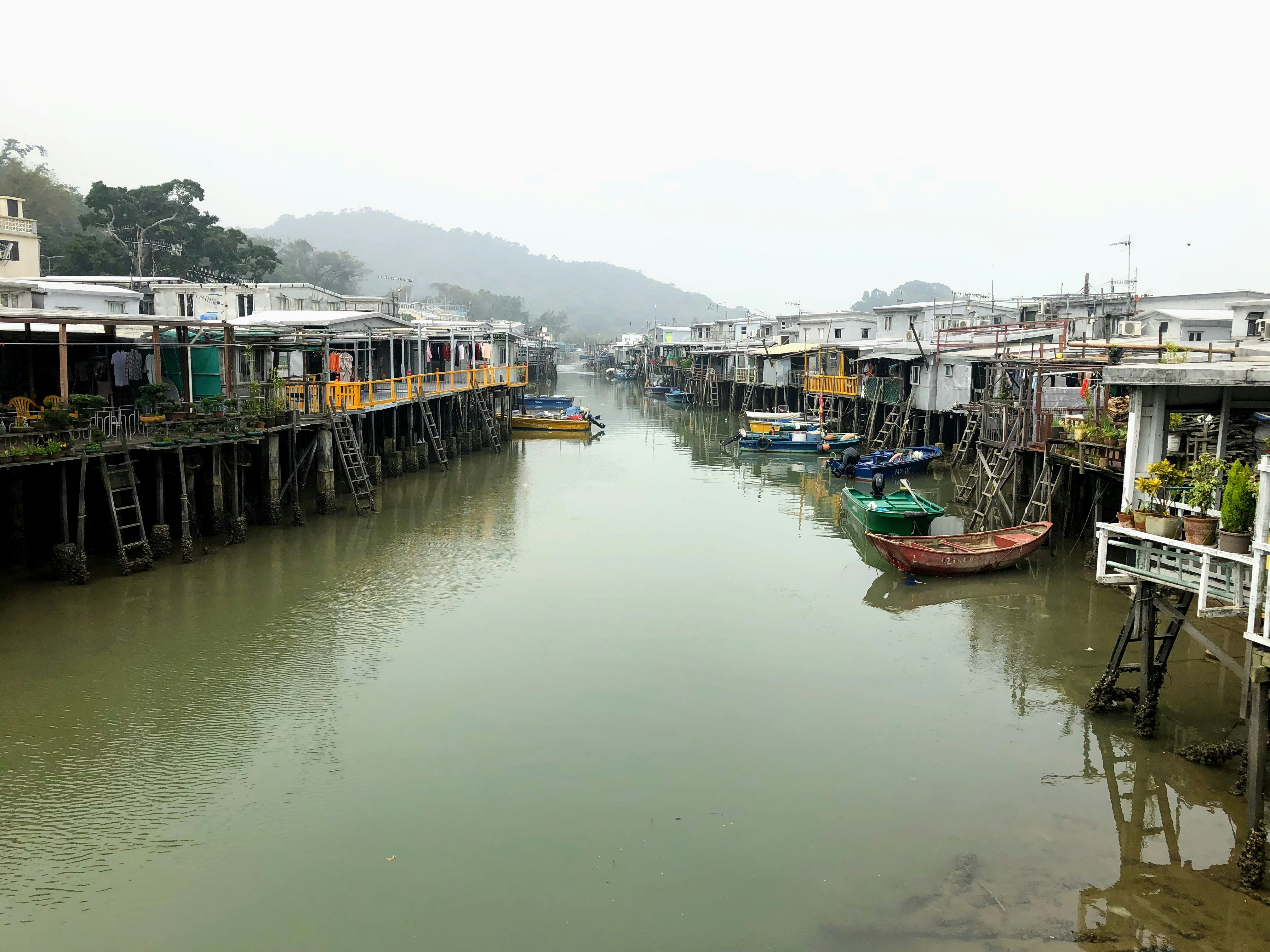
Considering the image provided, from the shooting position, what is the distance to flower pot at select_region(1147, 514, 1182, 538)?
9.68 meters

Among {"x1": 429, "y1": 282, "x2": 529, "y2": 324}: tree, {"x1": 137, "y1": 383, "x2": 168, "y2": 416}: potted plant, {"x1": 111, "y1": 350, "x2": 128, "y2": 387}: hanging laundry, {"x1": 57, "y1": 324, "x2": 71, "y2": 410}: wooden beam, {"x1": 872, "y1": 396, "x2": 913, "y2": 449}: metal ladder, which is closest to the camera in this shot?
{"x1": 57, "y1": 324, "x2": 71, "y2": 410}: wooden beam

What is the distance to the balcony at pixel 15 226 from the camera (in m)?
36.3

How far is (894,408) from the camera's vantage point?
4116 cm

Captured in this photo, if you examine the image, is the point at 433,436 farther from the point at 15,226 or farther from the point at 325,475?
the point at 15,226

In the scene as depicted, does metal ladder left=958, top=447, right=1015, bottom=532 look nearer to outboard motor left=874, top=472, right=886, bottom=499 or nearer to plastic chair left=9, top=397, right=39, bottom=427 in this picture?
outboard motor left=874, top=472, right=886, bottom=499

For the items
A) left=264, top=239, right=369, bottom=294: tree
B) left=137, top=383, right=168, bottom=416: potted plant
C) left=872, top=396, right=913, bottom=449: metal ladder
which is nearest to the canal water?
left=137, top=383, right=168, bottom=416: potted plant

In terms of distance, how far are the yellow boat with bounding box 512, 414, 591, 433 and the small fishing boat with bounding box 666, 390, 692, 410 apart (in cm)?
2271

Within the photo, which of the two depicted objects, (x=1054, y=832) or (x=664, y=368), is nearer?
(x=1054, y=832)

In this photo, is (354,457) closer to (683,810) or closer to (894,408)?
(683,810)

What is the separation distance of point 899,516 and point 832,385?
90.5 feet

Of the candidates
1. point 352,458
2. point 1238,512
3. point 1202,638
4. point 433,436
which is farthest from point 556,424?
point 1238,512

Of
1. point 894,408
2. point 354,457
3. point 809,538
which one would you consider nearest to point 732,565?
point 809,538

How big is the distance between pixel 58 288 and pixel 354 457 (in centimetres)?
888

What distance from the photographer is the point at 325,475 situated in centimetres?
2466
